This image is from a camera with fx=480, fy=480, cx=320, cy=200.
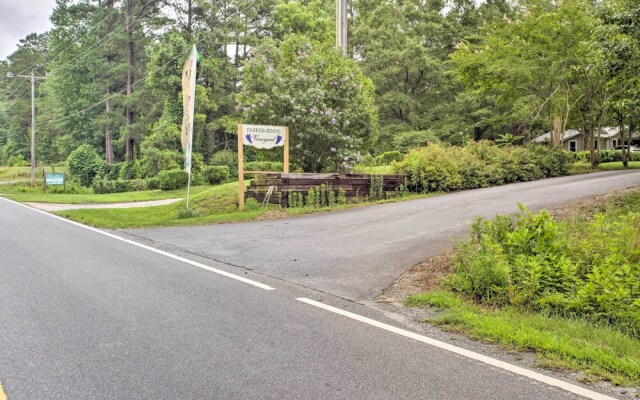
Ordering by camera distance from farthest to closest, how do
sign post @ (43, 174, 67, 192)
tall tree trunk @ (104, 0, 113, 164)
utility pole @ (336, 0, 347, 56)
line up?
1. tall tree trunk @ (104, 0, 113, 164)
2. sign post @ (43, 174, 67, 192)
3. utility pole @ (336, 0, 347, 56)

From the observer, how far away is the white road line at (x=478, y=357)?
3137 mm

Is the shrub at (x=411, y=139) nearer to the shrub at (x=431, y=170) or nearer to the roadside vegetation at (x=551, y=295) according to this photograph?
the shrub at (x=431, y=170)

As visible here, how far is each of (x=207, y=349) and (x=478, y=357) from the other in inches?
83.8

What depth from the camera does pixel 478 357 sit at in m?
3.73

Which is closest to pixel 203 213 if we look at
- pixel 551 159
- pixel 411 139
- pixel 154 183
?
pixel 551 159

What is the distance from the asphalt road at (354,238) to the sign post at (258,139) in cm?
256

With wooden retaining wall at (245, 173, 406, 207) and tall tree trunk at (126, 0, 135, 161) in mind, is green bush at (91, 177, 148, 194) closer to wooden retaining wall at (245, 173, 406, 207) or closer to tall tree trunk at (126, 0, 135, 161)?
tall tree trunk at (126, 0, 135, 161)

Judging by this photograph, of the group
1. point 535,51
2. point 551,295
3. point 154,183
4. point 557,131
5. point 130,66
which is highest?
point 130,66

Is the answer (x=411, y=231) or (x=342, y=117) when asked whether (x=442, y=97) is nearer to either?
(x=342, y=117)

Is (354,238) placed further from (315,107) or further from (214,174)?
(214,174)

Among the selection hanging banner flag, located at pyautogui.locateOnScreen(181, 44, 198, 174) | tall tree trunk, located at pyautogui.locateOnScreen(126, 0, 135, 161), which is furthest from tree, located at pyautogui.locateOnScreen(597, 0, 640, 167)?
tall tree trunk, located at pyautogui.locateOnScreen(126, 0, 135, 161)

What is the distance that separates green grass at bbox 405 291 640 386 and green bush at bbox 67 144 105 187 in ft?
145

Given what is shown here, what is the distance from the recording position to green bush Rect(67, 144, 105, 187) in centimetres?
4362

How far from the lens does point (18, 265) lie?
23.8 feet
